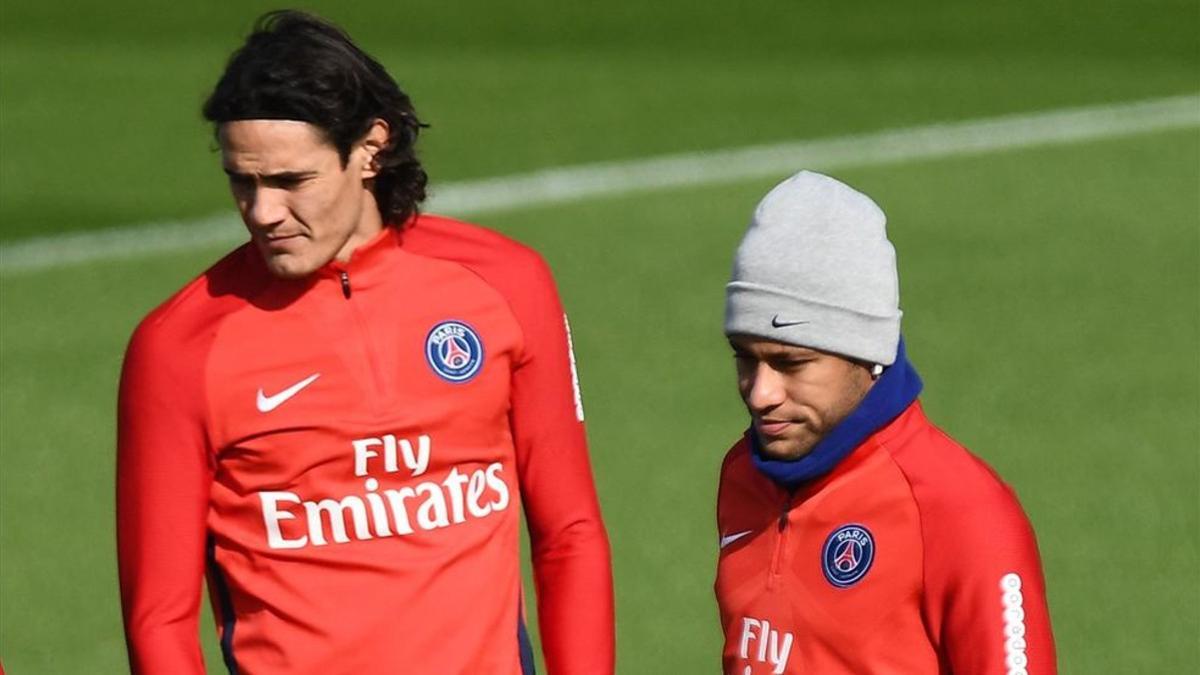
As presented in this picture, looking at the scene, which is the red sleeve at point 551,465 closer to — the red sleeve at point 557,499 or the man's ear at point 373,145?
the red sleeve at point 557,499

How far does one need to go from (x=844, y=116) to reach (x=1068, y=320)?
360cm

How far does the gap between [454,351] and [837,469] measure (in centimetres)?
80

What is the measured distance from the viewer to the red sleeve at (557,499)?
4.73m

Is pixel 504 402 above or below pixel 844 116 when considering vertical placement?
below

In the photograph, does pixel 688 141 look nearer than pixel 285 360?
No

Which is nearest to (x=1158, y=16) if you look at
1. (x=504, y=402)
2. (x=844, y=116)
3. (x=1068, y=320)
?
(x=844, y=116)

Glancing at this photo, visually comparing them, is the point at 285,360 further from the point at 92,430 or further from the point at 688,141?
the point at 688,141

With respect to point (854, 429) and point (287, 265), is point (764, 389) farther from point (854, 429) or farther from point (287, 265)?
point (287, 265)

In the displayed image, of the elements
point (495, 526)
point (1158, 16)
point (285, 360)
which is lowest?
point (495, 526)

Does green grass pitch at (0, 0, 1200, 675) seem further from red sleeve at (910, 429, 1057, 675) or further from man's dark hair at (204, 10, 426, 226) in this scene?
red sleeve at (910, 429, 1057, 675)

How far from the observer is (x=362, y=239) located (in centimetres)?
473

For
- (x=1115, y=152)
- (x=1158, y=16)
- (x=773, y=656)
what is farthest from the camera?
(x=1158, y=16)

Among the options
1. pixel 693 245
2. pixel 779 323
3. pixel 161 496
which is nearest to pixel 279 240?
pixel 161 496

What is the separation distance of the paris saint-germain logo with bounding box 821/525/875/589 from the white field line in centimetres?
863
